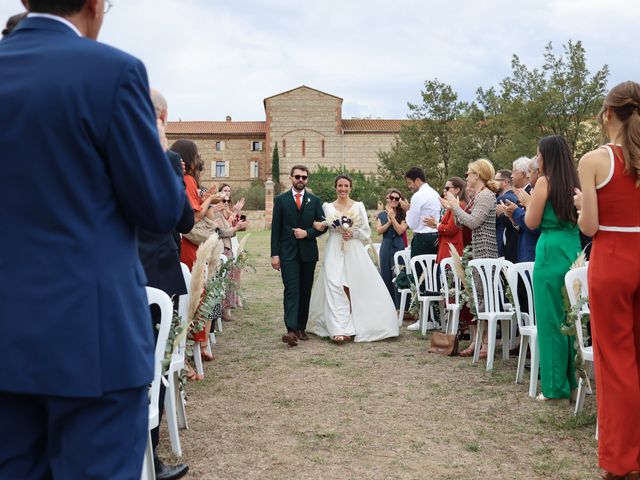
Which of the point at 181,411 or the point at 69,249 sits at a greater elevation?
the point at 69,249

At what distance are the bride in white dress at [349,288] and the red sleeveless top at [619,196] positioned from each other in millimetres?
5702

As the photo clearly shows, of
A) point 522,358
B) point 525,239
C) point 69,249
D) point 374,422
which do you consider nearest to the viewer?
point 69,249

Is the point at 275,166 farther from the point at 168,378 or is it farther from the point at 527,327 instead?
the point at 168,378

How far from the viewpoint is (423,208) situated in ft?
33.3

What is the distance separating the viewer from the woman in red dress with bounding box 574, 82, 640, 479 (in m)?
3.96

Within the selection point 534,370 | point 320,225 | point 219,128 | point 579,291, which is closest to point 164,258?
point 579,291

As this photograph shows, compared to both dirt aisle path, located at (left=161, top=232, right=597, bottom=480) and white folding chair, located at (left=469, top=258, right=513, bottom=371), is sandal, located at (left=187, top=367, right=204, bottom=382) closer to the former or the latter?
dirt aisle path, located at (left=161, top=232, right=597, bottom=480)

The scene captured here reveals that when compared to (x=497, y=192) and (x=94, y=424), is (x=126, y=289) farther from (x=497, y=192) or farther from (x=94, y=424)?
(x=497, y=192)

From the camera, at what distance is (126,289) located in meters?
1.79

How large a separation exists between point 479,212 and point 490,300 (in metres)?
1.01

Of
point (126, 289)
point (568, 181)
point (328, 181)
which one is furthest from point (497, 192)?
point (328, 181)

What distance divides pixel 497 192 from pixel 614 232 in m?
4.23

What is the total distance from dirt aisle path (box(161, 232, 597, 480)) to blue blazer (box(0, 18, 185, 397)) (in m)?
2.85

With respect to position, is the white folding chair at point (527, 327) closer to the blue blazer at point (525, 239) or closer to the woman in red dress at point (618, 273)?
the blue blazer at point (525, 239)
